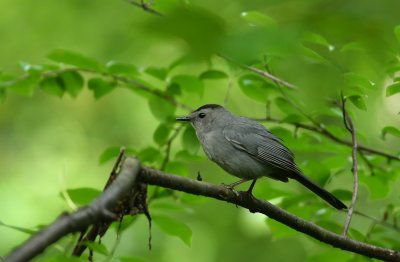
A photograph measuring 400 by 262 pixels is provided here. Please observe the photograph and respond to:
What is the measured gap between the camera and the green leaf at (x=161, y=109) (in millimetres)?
3690

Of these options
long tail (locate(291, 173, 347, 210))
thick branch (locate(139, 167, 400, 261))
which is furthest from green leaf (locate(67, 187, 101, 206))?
long tail (locate(291, 173, 347, 210))

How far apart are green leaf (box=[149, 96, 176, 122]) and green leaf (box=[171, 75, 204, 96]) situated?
0.20 metres

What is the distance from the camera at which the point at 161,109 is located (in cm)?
372

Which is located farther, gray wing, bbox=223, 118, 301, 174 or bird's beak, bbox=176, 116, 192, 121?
bird's beak, bbox=176, 116, 192, 121

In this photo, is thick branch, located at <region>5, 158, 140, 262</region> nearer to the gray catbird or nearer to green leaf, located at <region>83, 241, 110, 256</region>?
green leaf, located at <region>83, 241, 110, 256</region>

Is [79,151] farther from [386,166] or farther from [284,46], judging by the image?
[284,46]

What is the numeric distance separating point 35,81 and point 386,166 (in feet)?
7.90

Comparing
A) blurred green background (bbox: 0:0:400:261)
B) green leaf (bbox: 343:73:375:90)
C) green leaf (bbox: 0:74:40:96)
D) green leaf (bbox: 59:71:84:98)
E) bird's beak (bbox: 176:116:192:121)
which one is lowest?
blurred green background (bbox: 0:0:400:261)

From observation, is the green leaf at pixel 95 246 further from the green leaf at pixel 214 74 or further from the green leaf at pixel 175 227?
the green leaf at pixel 214 74

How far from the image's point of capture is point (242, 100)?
804 cm

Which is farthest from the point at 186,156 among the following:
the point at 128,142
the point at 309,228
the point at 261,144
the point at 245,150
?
the point at 128,142

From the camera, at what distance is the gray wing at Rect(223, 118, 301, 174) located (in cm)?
368

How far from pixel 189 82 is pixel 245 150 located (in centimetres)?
65

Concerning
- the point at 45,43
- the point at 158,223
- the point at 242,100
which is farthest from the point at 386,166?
the point at 45,43
